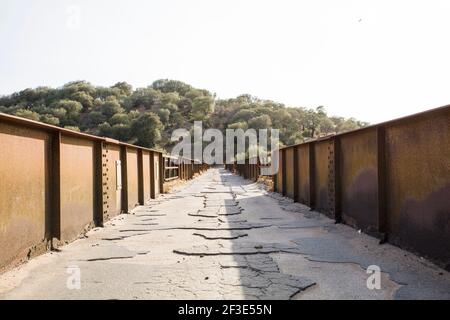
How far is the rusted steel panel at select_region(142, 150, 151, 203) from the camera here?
592 inches

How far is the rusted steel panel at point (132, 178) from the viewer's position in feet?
40.9

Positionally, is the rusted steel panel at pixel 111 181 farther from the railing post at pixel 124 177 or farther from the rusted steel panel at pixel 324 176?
the rusted steel panel at pixel 324 176

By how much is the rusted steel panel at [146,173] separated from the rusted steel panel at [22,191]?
8537 millimetres

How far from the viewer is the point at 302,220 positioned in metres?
9.61

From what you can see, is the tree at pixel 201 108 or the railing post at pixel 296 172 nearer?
the railing post at pixel 296 172

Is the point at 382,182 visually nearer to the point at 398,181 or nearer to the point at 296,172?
the point at 398,181

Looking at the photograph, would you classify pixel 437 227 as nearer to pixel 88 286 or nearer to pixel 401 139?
pixel 401 139

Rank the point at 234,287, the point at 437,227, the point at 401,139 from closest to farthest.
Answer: the point at 234,287
the point at 437,227
the point at 401,139

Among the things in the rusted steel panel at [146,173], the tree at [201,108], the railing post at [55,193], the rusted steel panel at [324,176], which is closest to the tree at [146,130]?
the tree at [201,108]

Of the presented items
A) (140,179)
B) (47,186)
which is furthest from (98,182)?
(140,179)

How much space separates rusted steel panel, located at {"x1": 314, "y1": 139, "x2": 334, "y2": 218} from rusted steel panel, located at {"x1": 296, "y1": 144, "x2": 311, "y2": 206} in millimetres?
664
